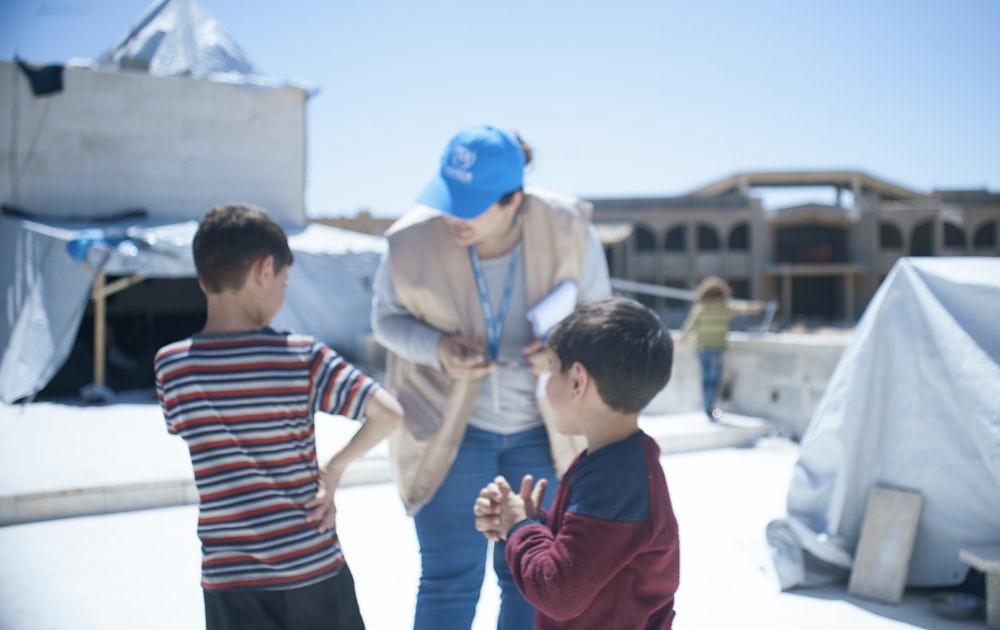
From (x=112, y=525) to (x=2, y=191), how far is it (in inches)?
366

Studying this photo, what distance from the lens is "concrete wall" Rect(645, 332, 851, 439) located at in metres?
7.29

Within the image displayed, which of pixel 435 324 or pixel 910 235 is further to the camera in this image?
pixel 910 235

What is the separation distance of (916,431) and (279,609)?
2672mm

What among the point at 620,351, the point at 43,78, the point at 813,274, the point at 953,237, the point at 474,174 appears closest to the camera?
the point at 620,351

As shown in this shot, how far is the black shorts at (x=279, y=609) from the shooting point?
62.6 inches

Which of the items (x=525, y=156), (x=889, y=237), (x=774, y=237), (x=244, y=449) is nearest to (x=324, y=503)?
(x=244, y=449)

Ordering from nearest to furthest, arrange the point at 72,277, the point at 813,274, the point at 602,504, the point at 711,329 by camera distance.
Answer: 1. the point at 602,504
2. the point at 711,329
3. the point at 72,277
4. the point at 813,274

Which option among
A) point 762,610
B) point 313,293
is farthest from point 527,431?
point 313,293

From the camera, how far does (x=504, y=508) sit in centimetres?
157

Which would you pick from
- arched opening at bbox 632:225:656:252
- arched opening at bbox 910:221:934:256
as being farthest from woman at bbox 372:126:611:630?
arched opening at bbox 910:221:934:256

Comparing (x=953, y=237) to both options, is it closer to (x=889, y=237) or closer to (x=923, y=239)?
(x=923, y=239)

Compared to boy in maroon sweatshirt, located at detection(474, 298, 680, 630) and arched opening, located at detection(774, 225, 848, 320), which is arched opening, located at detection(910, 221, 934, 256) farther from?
boy in maroon sweatshirt, located at detection(474, 298, 680, 630)

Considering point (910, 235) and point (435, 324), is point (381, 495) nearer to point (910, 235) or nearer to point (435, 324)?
point (435, 324)

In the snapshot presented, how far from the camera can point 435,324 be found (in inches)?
87.0
